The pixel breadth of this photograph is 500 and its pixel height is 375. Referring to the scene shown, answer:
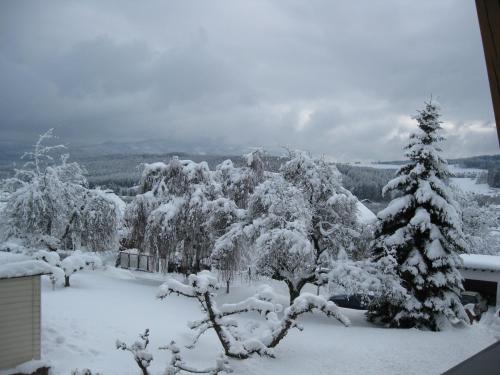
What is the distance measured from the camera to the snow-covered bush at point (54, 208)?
305 inches

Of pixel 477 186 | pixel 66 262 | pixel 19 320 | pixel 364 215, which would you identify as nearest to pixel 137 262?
pixel 66 262

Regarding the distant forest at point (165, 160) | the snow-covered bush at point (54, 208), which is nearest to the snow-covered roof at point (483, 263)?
the distant forest at point (165, 160)

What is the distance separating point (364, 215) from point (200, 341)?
13.5 feet

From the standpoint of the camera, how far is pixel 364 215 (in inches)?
294

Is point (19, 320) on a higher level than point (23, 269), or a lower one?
lower

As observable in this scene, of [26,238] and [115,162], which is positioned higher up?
[115,162]

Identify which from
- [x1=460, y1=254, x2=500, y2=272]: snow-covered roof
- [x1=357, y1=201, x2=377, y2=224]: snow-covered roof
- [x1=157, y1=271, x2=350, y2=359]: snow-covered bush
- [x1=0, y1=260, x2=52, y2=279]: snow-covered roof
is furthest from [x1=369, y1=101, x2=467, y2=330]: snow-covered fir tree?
[x1=0, y1=260, x2=52, y2=279]: snow-covered roof

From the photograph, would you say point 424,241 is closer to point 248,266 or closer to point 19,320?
point 248,266

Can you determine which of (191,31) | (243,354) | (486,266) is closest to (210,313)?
(243,354)

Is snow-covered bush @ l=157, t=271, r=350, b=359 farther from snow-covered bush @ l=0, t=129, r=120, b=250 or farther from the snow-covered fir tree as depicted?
snow-covered bush @ l=0, t=129, r=120, b=250

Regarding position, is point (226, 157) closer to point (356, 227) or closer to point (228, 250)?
point (228, 250)

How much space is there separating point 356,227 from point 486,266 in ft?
13.2

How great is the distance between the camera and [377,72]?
3.59m

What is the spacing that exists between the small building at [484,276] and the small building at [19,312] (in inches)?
337
